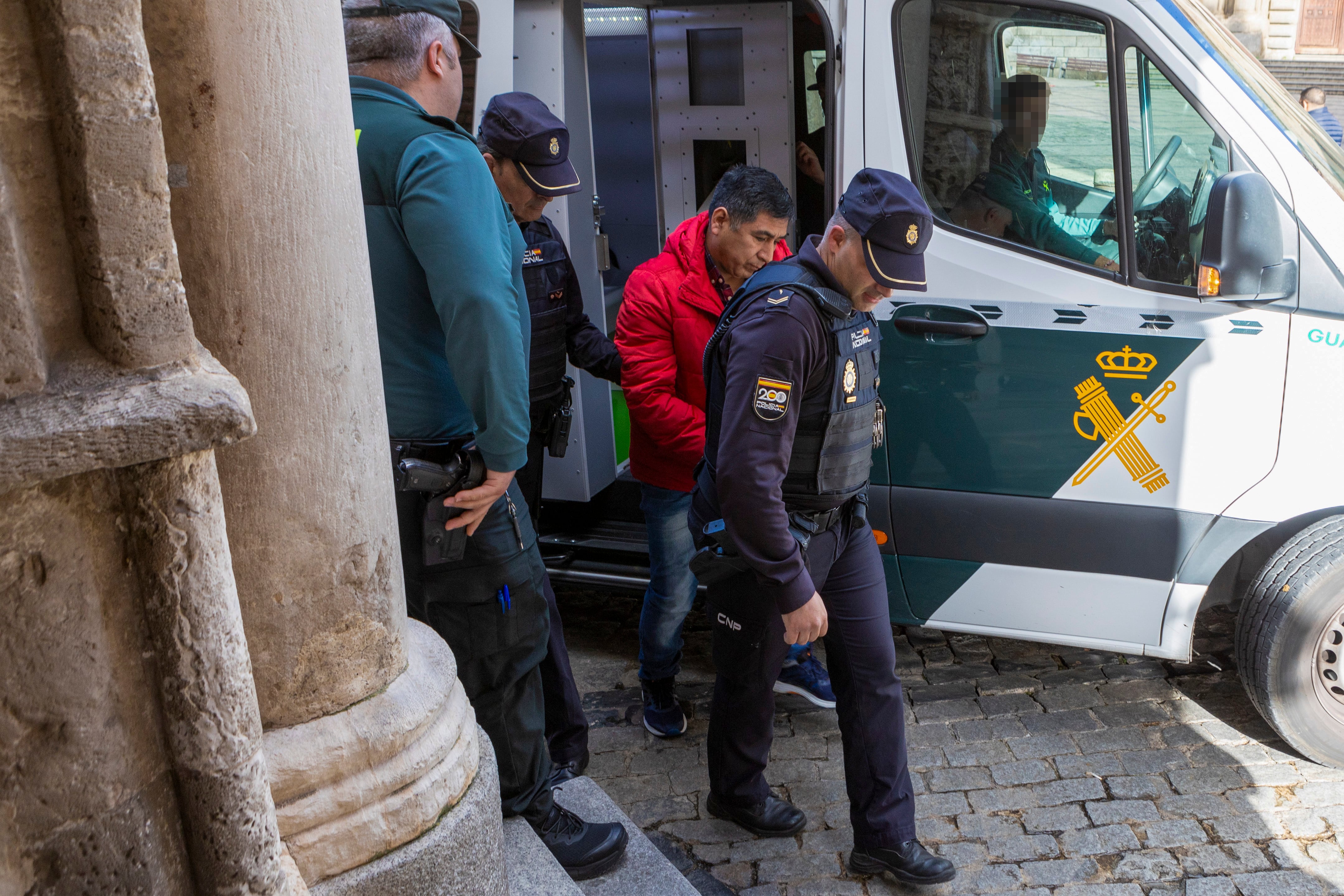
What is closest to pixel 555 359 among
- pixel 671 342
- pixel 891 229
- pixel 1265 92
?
pixel 671 342

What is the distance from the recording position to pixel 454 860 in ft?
6.30

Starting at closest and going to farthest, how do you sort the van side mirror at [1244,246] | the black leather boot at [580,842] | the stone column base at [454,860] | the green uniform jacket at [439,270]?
the stone column base at [454,860] → the green uniform jacket at [439,270] → the black leather boot at [580,842] → the van side mirror at [1244,246]

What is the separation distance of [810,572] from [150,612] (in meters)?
1.76

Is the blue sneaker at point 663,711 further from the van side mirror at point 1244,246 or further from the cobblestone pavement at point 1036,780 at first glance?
the van side mirror at point 1244,246

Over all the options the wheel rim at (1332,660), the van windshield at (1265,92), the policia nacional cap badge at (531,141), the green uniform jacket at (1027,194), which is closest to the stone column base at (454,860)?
the policia nacional cap badge at (531,141)

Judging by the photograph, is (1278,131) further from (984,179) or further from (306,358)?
(306,358)

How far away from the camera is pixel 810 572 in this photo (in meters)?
2.81

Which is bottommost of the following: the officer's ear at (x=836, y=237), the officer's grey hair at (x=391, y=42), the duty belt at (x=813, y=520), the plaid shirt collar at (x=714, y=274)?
the duty belt at (x=813, y=520)

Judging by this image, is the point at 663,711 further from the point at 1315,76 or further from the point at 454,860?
the point at 1315,76

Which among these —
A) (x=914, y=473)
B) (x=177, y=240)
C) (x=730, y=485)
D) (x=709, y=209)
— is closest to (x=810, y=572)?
(x=730, y=485)

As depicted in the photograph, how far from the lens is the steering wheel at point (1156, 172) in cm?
320

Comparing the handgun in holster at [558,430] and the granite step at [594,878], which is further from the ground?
the handgun in holster at [558,430]

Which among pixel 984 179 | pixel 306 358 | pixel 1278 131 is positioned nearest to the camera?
pixel 306 358

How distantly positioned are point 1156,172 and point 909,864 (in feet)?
6.80
